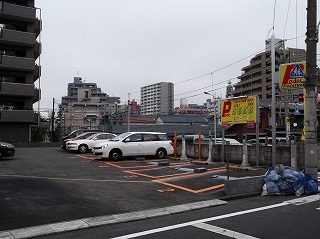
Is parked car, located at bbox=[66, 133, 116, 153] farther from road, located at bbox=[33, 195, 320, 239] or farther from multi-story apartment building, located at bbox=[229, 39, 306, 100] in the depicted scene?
multi-story apartment building, located at bbox=[229, 39, 306, 100]

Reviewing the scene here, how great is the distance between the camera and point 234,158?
54.1 ft

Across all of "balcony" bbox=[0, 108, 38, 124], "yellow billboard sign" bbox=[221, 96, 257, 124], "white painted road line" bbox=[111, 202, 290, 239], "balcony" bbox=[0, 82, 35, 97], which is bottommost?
"white painted road line" bbox=[111, 202, 290, 239]

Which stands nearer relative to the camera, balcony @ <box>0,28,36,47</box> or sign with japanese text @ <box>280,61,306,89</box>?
sign with japanese text @ <box>280,61,306,89</box>

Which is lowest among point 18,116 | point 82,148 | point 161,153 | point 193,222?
point 193,222

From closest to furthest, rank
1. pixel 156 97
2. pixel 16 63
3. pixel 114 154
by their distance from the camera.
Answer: pixel 114 154, pixel 16 63, pixel 156 97

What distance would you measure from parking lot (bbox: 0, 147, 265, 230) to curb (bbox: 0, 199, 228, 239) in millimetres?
291

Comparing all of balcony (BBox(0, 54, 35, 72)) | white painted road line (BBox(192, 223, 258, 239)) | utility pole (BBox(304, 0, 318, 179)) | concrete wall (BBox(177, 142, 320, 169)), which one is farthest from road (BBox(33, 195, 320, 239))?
balcony (BBox(0, 54, 35, 72))

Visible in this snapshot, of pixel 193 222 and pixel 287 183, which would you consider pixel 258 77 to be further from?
pixel 193 222

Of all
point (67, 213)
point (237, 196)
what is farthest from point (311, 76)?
point (67, 213)

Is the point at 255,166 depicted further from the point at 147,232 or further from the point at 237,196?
the point at 147,232

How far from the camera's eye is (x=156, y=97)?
59.6m

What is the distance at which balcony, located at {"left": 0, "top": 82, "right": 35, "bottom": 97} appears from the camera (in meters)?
32.2

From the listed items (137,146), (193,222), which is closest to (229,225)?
(193,222)

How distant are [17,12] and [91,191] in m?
31.3
